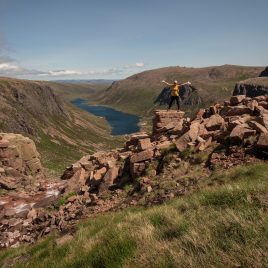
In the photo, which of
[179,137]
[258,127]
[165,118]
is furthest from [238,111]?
[165,118]

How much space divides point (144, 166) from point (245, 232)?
15817 mm

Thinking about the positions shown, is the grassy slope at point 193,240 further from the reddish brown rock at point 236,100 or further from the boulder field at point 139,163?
the reddish brown rock at point 236,100

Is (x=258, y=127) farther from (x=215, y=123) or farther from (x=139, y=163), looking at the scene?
(x=139, y=163)

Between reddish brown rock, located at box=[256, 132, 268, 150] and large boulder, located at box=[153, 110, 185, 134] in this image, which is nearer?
reddish brown rock, located at box=[256, 132, 268, 150]

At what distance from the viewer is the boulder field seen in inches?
690

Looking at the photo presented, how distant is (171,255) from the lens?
556cm

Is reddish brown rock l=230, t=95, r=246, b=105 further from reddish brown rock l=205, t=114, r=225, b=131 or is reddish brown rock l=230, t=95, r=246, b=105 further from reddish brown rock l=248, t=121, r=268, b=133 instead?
reddish brown rock l=248, t=121, r=268, b=133

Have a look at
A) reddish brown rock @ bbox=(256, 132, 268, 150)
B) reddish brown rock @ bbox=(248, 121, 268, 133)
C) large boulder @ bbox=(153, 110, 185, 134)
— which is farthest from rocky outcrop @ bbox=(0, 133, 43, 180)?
reddish brown rock @ bbox=(256, 132, 268, 150)

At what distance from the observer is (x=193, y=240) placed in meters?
5.72

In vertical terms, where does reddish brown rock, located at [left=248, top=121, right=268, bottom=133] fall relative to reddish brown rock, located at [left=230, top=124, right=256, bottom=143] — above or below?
above

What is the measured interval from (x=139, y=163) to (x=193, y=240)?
15.9 metres

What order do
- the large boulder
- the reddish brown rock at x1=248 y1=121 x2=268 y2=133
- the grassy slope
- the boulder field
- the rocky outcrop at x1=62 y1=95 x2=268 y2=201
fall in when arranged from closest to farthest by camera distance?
the grassy slope → the reddish brown rock at x1=248 y1=121 x2=268 y2=133 → the boulder field → the rocky outcrop at x1=62 y1=95 x2=268 y2=201 → the large boulder

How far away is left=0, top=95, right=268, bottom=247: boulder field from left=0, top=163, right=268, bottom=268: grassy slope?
18.6ft

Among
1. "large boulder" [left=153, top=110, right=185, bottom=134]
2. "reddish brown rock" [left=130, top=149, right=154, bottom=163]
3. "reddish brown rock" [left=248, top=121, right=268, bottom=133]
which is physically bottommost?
"reddish brown rock" [left=130, top=149, right=154, bottom=163]
